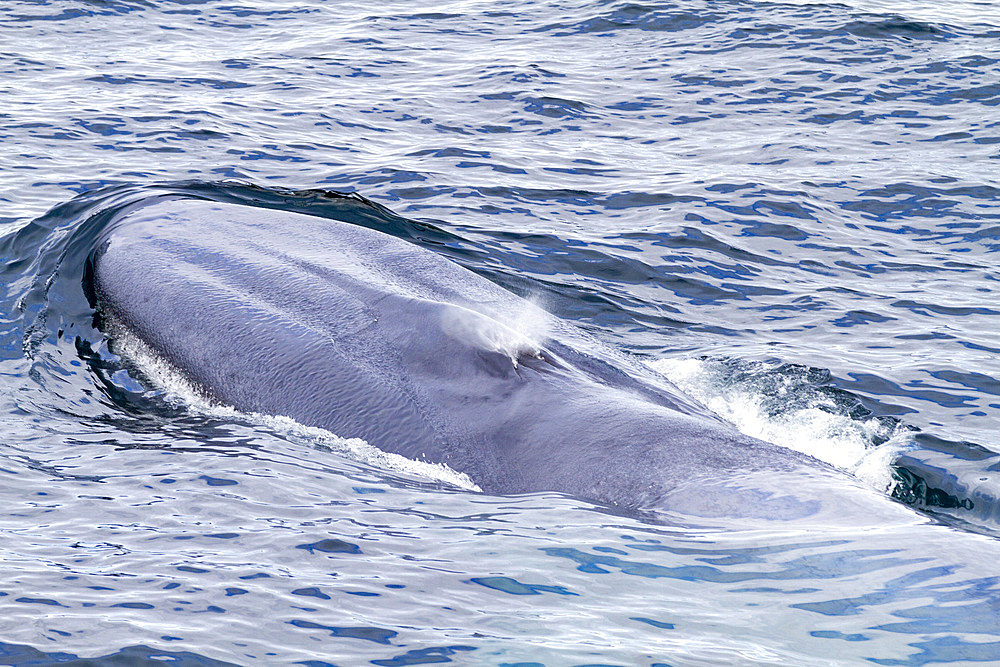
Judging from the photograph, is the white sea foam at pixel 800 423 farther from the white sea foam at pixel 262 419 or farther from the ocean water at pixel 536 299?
the white sea foam at pixel 262 419

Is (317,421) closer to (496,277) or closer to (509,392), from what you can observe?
(509,392)

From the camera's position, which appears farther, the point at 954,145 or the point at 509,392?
the point at 954,145

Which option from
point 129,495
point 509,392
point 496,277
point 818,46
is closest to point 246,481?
point 129,495

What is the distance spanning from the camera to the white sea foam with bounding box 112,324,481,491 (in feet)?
29.0

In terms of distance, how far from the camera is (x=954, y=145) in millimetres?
19531

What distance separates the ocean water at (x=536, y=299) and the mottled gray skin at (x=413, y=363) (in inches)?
12.1

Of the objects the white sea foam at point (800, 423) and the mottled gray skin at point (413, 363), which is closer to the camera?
the mottled gray skin at point (413, 363)

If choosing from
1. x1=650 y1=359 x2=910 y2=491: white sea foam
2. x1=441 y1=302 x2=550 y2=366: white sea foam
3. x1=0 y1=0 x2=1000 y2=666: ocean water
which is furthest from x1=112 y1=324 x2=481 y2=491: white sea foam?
x1=650 y1=359 x2=910 y2=491: white sea foam

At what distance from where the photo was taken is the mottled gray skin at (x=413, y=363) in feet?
27.3

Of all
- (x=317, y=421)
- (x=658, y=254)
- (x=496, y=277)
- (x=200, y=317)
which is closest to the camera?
(x=317, y=421)

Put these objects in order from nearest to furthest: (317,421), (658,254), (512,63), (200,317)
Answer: (317,421)
(200,317)
(658,254)
(512,63)

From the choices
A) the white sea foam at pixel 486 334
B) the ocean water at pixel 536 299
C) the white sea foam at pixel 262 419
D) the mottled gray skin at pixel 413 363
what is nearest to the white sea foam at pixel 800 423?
the ocean water at pixel 536 299

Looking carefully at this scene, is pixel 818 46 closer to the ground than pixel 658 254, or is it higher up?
higher up

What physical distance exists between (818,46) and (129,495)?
20.2 meters
